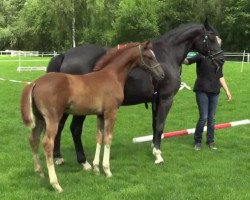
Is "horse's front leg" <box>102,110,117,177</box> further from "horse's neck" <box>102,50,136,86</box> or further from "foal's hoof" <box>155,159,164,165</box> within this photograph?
"foal's hoof" <box>155,159,164,165</box>

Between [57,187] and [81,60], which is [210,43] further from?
[57,187]

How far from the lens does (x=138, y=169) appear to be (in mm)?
7340

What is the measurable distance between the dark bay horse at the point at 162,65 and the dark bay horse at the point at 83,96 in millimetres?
627

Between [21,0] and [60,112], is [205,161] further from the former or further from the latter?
[21,0]

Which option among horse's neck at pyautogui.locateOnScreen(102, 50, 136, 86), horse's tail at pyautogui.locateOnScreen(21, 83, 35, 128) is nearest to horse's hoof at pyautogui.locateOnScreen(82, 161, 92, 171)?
horse's neck at pyautogui.locateOnScreen(102, 50, 136, 86)

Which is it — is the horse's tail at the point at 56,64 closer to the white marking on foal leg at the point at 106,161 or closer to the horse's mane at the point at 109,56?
the horse's mane at the point at 109,56

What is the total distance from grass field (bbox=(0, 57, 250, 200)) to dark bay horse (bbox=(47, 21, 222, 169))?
508 mm

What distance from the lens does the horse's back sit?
7.57 metres

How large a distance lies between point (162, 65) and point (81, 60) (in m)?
1.51

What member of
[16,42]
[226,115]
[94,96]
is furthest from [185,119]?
[16,42]

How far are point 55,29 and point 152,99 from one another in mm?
53646

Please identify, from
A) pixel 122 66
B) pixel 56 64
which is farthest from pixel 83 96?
pixel 56 64

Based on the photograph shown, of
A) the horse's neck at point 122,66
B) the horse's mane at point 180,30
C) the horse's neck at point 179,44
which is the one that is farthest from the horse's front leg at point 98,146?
the horse's mane at point 180,30

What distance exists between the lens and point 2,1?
84000 millimetres
